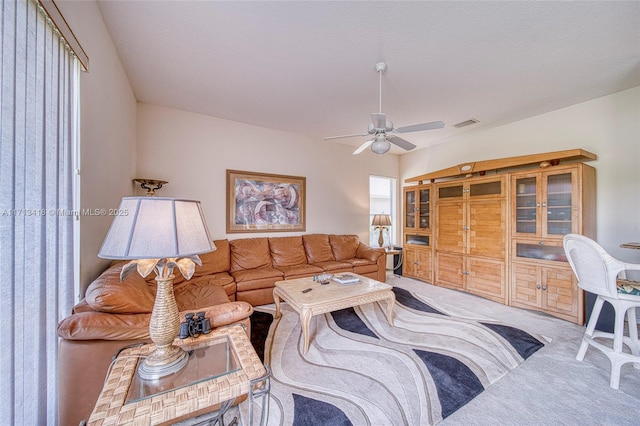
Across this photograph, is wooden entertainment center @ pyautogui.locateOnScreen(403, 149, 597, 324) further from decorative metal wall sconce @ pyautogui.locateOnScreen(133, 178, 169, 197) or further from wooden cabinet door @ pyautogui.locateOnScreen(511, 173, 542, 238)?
decorative metal wall sconce @ pyautogui.locateOnScreen(133, 178, 169, 197)

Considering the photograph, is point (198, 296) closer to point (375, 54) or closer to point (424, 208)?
point (375, 54)

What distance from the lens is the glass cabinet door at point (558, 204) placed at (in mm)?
2926

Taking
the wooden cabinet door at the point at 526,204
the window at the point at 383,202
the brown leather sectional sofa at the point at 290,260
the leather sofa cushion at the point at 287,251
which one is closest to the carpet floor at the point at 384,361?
the brown leather sectional sofa at the point at 290,260

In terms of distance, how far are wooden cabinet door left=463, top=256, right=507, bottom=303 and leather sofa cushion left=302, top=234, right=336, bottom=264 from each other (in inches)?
86.5

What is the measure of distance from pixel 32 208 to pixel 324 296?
6.61 feet

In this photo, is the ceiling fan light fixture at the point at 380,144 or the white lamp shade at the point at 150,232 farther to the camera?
the ceiling fan light fixture at the point at 380,144

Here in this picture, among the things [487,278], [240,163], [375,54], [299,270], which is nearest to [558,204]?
[487,278]

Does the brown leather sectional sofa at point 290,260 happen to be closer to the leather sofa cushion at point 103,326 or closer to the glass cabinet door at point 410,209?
the glass cabinet door at point 410,209

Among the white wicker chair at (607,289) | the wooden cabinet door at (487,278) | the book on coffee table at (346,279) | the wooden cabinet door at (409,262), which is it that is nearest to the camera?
the white wicker chair at (607,289)

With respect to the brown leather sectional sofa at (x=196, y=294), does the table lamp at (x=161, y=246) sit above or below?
above

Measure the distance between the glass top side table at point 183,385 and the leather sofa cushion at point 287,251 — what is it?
101 inches

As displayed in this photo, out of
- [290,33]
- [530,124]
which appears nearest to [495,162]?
[530,124]

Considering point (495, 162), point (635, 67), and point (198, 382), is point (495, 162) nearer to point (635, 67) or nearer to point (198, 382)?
point (635, 67)

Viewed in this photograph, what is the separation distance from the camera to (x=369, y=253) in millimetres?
4340
